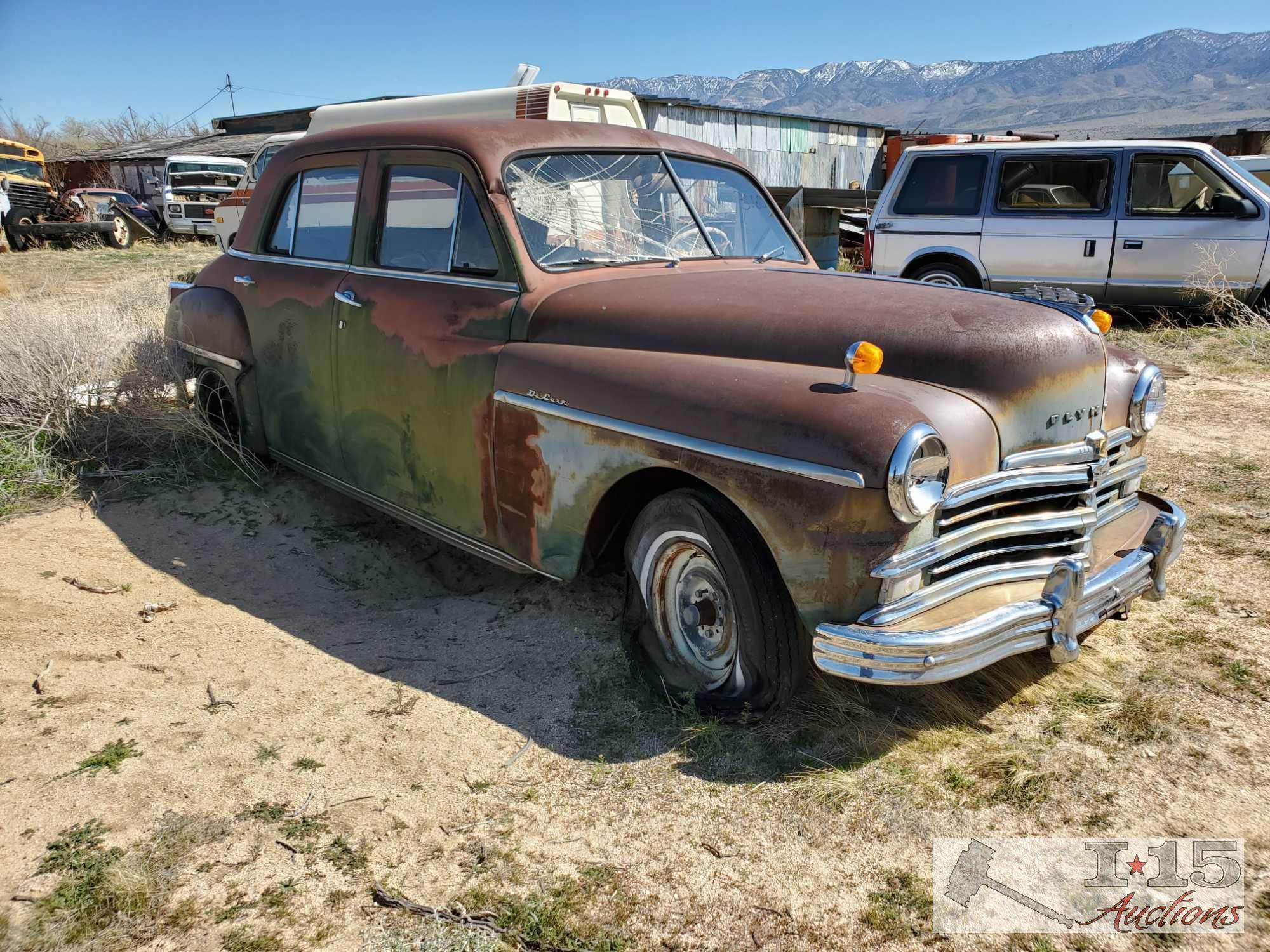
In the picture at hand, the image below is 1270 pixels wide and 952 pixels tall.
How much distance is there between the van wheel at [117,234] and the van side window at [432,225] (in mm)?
21201

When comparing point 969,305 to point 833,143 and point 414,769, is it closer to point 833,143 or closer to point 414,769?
point 414,769

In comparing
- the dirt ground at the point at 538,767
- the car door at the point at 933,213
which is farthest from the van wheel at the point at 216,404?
the car door at the point at 933,213

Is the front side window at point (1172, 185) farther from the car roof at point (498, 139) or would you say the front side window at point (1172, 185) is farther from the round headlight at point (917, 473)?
the round headlight at point (917, 473)

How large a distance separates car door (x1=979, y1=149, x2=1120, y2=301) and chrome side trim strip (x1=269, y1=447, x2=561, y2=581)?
6.88m

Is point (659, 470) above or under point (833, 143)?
under

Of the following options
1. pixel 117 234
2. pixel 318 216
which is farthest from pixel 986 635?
pixel 117 234

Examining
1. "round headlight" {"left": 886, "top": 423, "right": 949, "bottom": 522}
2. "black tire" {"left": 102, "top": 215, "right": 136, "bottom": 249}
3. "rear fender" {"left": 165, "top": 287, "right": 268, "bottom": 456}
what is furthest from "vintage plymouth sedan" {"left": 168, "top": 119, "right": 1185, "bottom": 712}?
"black tire" {"left": 102, "top": 215, "right": 136, "bottom": 249}

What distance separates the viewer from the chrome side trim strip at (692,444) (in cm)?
238

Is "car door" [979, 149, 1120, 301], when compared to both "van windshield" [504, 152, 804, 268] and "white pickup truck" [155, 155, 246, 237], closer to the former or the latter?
"van windshield" [504, 152, 804, 268]

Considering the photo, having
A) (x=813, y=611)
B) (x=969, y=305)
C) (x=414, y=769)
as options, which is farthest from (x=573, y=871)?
(x=969, y=305)

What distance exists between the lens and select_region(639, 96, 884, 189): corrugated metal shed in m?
22.5

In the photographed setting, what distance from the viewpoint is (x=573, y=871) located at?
2.36 metres

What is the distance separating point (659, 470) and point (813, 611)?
0.71 metres

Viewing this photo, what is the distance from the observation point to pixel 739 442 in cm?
256
